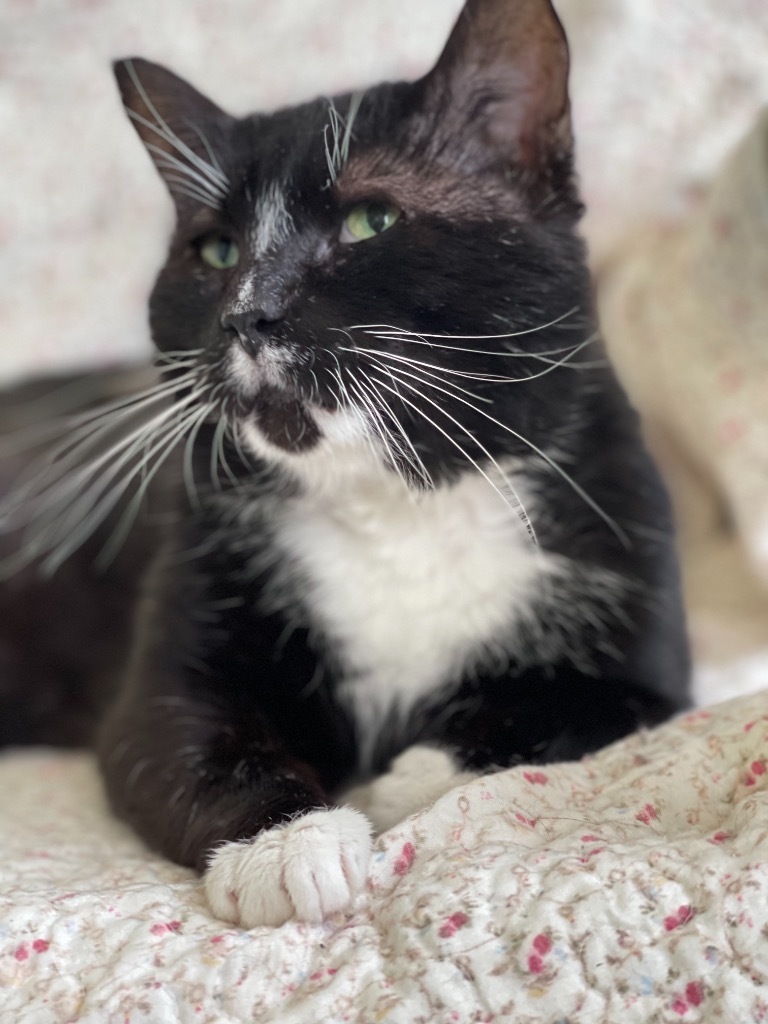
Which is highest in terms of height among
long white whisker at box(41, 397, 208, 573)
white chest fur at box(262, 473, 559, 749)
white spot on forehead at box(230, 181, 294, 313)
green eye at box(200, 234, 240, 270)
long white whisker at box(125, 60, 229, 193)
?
Answer: long white whisker at box(125, 60, 229, 193)

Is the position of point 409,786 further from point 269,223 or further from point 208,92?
point 208,92

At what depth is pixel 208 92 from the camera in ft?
5.19

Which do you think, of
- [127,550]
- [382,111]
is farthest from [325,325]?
[127,550]

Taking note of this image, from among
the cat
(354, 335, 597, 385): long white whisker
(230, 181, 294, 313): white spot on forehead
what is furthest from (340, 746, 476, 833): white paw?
(230, 181, 294, 313): white spot on forehead

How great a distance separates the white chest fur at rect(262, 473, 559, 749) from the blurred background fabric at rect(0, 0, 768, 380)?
0.63 metres

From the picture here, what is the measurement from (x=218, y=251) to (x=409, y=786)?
68 cm

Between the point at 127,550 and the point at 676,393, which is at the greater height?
the point at 676,393

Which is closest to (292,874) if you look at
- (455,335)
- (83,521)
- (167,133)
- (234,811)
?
(234,811)

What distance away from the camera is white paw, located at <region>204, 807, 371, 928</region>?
3.06 ft

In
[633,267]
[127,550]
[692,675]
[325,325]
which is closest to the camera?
[325,325]

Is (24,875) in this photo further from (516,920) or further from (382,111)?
(382,111)

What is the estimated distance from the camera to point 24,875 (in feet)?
3.52

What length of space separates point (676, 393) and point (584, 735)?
0.91 metres

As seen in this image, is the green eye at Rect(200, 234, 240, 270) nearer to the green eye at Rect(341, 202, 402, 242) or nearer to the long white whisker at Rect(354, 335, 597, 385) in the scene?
the green eye at Rect(341, 202, 402, 242)
